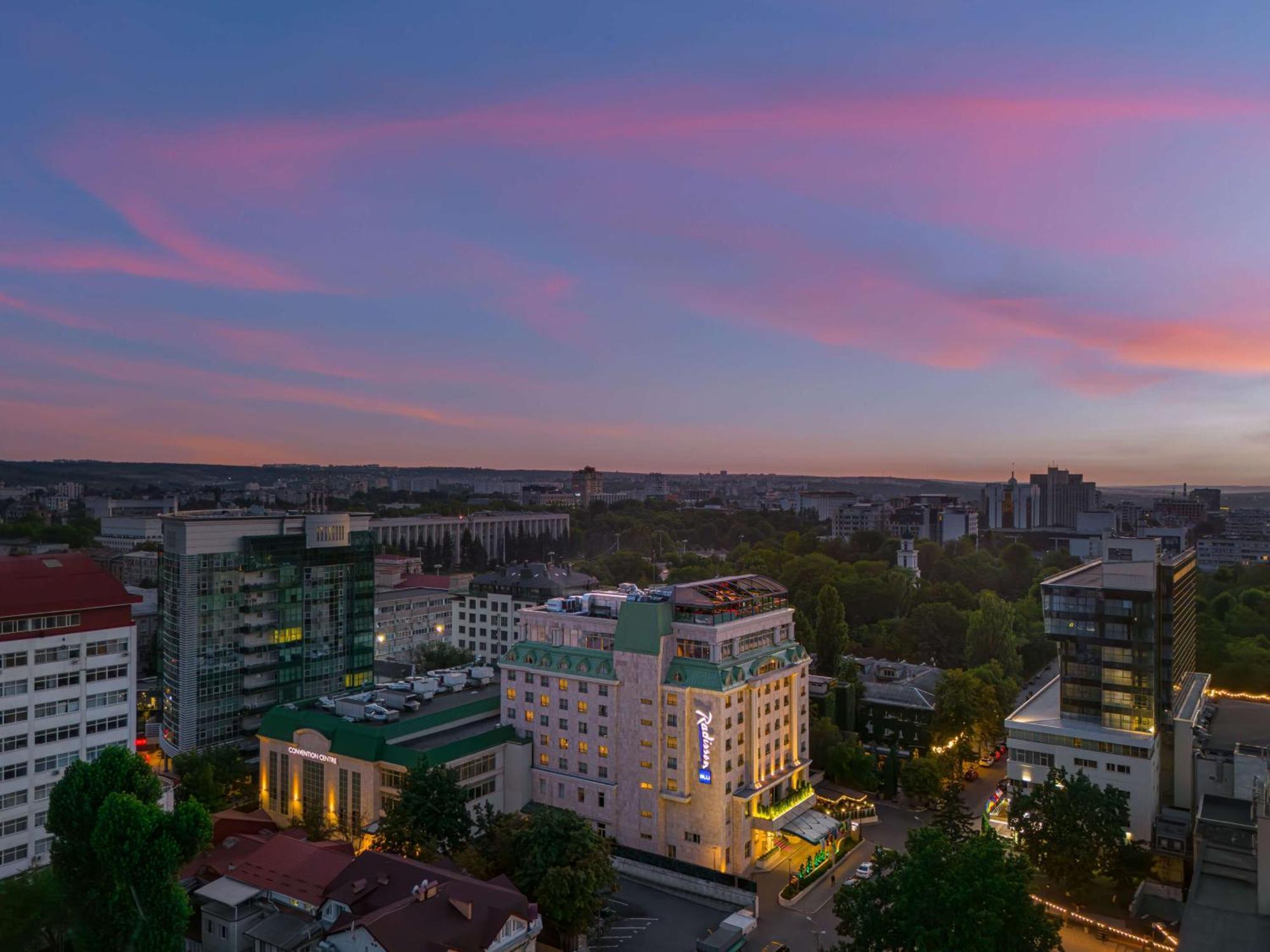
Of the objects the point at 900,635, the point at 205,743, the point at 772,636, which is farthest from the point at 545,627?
the point at 900,635

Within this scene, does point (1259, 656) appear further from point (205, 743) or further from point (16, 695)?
point (16, 695)

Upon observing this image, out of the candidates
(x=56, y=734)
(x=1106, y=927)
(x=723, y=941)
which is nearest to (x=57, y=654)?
(x=56, y=734)

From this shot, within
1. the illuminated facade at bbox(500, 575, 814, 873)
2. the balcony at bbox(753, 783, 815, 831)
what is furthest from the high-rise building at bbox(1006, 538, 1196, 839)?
the illuminated facade at bbox(500, 575, 814, 873)

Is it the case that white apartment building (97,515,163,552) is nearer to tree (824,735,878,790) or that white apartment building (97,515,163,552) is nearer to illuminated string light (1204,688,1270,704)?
tree (824,735,878,790)

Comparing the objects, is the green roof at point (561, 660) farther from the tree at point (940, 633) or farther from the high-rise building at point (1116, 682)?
the tree at point (940, 633)

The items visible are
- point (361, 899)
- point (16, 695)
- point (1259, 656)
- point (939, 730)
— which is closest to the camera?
point (361, 899)

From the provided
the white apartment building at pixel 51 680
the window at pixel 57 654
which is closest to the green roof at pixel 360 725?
the white apartment building at pixel 51 680

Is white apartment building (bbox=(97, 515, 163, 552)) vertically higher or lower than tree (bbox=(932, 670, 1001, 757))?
higher

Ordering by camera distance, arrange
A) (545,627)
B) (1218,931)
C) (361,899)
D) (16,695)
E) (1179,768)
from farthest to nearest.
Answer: (545,627)
(1179,768)
(16,695)
(361,899)
(1218,931)
